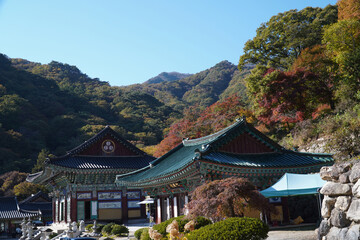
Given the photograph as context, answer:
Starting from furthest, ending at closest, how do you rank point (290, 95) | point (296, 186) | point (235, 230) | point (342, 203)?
point (290, 95) → point (296, 186) → point (235, 230) → point (342, 203)

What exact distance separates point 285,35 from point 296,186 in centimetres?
2905

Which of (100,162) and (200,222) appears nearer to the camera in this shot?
(200,222)

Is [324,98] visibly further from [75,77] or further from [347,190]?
[75,77]

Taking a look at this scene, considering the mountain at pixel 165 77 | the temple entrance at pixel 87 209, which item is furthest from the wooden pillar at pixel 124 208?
the mountain at pixel 165 77

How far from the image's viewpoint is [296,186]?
14.6m

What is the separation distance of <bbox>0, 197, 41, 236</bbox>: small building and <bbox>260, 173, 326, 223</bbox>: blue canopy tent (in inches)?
1475

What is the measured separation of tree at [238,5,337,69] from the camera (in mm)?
39062

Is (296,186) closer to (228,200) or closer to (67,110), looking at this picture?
(228,200)

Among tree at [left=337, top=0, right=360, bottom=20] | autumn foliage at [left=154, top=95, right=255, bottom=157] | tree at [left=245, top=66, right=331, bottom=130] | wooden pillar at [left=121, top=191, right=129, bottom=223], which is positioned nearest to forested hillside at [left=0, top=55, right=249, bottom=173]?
autumn foliage at [left=154, top=95, right=255, bottom=157]

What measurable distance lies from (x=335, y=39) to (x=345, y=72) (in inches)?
111

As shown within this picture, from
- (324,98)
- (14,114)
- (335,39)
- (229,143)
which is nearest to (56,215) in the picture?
(229,143)

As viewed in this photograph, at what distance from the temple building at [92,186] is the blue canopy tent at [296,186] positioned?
61.0 feet

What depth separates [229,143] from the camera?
18781 millimetres

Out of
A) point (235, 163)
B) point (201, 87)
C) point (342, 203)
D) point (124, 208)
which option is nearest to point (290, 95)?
point (235, 163)
